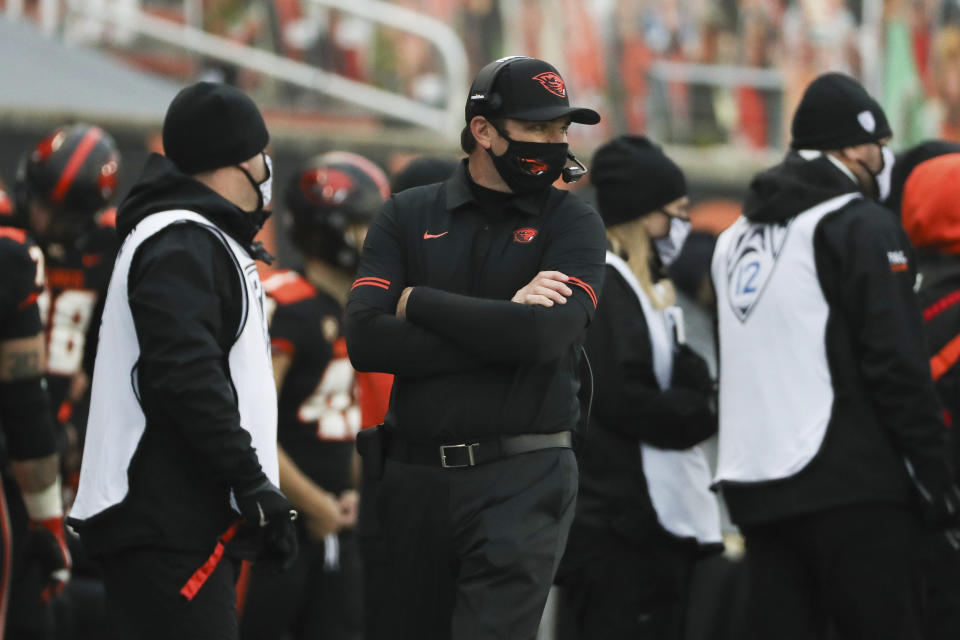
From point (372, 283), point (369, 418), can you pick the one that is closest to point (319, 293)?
point (369, 418)

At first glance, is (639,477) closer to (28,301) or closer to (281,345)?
(281,345)

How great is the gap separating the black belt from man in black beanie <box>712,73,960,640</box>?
1246 mm

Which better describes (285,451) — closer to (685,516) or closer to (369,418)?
(369,418)

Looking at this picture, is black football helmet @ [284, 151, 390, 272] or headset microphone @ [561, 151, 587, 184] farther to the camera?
black football helmet @ [284, 151, 390, 272]

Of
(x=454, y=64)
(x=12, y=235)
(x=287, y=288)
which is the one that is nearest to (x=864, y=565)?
(x=287, y=288)

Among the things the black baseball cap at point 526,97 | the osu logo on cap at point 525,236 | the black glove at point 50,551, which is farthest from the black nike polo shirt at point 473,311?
the black glove at point 50,551

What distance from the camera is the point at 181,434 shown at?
4.14 metres

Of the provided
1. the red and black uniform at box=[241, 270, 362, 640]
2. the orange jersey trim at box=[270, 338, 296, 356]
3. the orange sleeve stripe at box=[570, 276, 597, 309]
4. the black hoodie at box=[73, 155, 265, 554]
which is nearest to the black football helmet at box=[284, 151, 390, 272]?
the red and black uniform at box=[241, 270, 362, 640]

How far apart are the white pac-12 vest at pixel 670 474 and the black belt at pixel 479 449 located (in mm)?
1364

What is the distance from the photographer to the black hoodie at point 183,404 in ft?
13.4

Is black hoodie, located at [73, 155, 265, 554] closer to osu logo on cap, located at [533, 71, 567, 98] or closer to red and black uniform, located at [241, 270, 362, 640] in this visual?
osu logo on cap, located at [533, 71, 567, 98]

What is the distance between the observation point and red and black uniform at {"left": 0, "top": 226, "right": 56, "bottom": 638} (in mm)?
4941

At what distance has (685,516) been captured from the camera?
213 inches

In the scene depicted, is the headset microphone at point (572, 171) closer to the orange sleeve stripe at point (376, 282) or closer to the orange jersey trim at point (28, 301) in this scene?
the orange sleeve stripe at point (376, 282)
